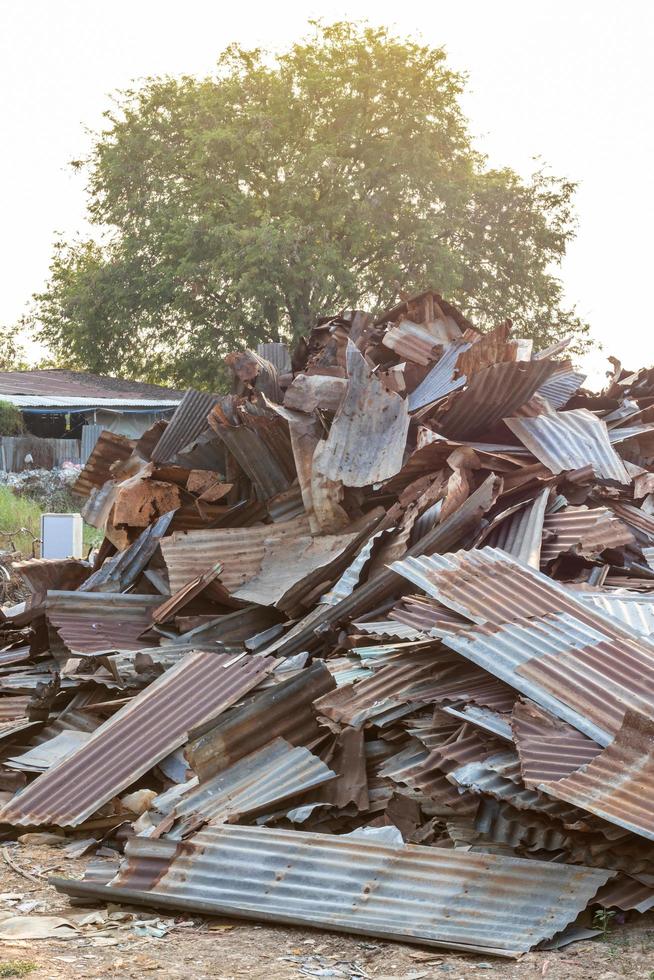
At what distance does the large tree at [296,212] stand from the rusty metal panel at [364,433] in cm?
2129

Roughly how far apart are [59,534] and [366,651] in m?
7.56

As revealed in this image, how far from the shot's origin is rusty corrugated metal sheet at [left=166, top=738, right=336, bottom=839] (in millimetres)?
4289

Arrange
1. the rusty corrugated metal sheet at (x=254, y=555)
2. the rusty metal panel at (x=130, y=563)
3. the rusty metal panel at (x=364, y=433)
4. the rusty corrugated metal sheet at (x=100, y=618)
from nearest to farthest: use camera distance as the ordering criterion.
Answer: the rusty corrugated metal sheet at (x=254, y=555) < the rusty metal panel at (x=364, y=433) < the rusty corrugated metal sheet at (x=100, y=618) < the rusty metal panel at (x=130, y=563)

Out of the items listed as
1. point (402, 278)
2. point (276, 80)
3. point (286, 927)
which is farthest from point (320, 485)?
point (276, 80)

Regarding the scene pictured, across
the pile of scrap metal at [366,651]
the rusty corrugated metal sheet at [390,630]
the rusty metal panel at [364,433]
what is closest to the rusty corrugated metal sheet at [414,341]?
the pile of scrap metal at [366,651]

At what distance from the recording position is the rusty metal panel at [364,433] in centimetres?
661

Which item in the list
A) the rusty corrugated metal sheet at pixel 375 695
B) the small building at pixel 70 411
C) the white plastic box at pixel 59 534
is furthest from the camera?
the small building at pixel 70 411

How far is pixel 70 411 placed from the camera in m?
26.1

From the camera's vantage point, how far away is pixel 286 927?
3.71 m

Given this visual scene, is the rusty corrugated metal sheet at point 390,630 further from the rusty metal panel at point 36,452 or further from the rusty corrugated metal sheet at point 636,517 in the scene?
the rusty metal panel at point 36,452

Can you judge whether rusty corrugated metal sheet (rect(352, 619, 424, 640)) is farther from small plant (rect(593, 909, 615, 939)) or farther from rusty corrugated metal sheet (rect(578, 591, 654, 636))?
small plant (rect(593, 909, 615, 939))

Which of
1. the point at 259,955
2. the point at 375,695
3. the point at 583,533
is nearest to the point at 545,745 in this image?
the point at 375,695

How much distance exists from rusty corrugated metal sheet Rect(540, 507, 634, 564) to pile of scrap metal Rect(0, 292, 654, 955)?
2 cm

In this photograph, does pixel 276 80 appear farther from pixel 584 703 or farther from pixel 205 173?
pixel 584 703
